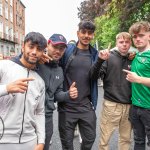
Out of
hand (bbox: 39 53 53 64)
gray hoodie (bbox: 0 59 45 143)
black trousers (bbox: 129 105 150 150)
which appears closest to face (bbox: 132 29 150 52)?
black trousers (bbox: 129 105 150 150)

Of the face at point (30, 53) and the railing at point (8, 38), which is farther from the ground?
the railing at point (8, 38)

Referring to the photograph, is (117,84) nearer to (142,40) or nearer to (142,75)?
(142,75)

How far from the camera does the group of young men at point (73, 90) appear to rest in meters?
2.88

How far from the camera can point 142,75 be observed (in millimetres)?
3955

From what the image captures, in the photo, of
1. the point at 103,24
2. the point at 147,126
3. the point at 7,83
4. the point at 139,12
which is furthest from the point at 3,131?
the point at 103,24

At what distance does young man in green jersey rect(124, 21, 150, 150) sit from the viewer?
397cm

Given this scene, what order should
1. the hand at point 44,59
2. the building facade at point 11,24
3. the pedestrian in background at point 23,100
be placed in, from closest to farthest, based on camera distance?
the pedestrian in background at point 23,100 → the hand at point 44,59 → the building facade at point 11,24

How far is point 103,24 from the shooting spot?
31.9m

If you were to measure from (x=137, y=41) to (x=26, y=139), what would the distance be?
2.01 metres

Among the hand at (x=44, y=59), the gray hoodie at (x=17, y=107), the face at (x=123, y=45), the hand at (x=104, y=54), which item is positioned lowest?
the gray hoodie at (x=17, y=107)

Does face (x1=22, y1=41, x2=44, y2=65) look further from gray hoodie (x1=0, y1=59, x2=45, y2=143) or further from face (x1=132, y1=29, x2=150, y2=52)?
face (x1=132, y1=29, x2=150, y2=52)

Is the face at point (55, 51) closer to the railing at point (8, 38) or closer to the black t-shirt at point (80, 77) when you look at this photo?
the black t-shirt at point (80, 77)

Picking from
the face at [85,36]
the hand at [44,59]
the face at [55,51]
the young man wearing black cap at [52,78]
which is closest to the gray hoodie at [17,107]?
the hand at [44,59]

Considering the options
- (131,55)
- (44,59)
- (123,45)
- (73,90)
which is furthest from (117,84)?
(44,59)
